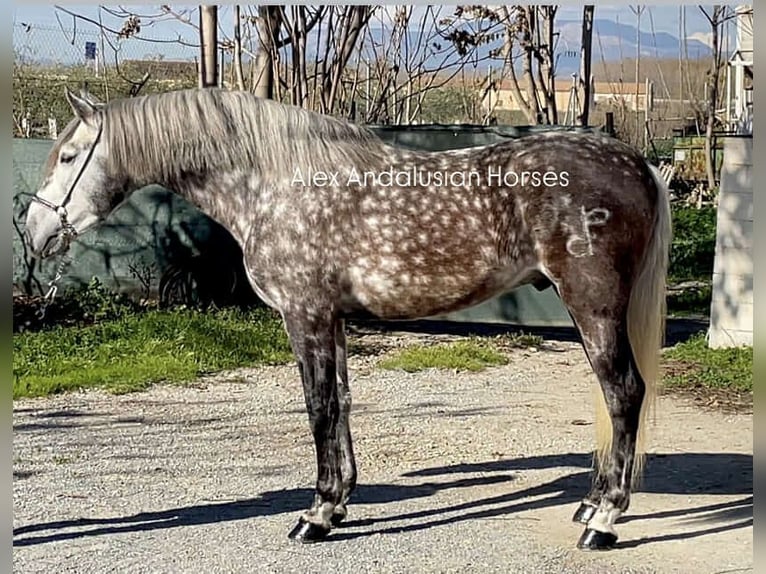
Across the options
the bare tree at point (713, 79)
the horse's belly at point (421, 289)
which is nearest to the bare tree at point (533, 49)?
the bare tree at point (713, 79)

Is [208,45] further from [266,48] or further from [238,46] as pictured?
[266,48]

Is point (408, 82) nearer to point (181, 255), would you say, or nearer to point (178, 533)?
point (181, 255)

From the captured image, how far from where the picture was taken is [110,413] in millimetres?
6625

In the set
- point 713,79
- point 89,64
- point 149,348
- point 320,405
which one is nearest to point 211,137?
point 320,405

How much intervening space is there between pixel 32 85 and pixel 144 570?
13.9 feet

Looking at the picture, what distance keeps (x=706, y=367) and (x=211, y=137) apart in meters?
4.40

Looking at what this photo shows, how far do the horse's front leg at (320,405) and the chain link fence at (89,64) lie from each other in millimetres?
3091

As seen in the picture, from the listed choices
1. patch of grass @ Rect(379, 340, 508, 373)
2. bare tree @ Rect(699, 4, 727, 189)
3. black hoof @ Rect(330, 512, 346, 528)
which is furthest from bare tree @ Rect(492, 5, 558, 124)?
black hoof @ Rect(330, 512, 346, 528)

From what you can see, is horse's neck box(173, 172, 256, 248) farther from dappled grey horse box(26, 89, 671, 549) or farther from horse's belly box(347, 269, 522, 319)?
horse's belly box(347, 269, 522, 319)

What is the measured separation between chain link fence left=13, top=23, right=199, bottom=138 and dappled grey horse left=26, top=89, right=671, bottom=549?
256cm

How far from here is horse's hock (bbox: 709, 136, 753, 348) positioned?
758 cm

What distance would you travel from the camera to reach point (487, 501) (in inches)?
194

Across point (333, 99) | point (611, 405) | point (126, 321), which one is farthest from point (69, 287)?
point (611, 405)

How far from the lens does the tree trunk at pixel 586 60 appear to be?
7.09m
